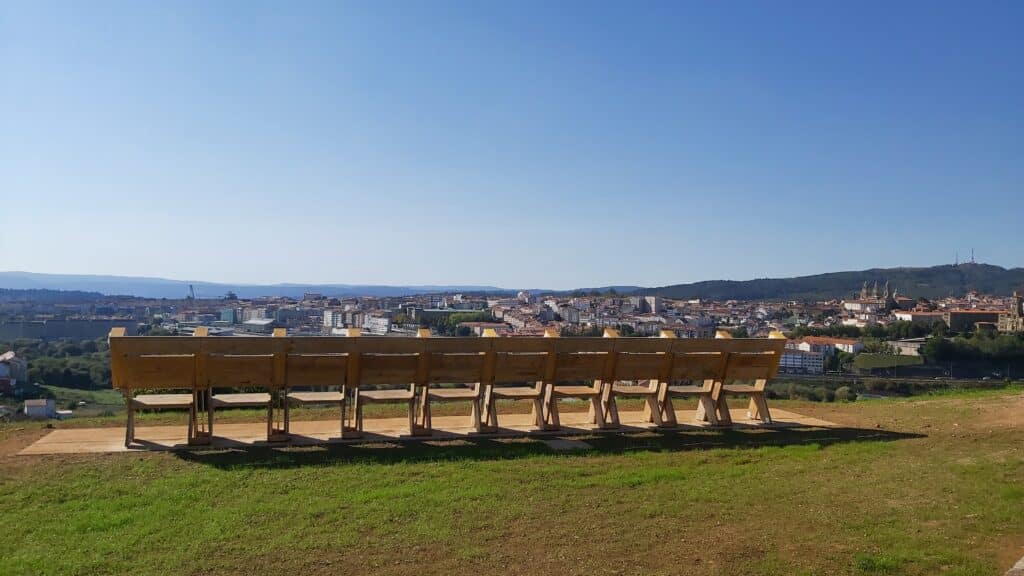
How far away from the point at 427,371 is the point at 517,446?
138 cm

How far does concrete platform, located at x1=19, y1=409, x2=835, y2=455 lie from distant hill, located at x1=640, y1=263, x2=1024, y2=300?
294 ft

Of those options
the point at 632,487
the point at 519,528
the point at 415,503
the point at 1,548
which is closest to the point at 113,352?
the point at 1,548

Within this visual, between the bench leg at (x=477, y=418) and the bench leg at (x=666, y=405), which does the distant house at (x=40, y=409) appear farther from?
the bench leg at (x=666, y=405)

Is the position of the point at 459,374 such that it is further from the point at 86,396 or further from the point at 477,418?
the point at 86,396

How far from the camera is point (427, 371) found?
8469 mm

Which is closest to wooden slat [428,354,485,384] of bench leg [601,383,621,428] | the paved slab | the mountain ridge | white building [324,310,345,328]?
the paved slab

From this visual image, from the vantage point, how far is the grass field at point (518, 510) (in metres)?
4.38

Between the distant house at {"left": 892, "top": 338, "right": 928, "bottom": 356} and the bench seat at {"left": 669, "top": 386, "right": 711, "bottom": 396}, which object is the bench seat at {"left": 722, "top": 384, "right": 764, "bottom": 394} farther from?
→ the distant house at {"left": 892, "top": 338, "right": 928, "bottom": 356}

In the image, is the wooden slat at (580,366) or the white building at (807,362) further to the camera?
the white building at (807,362)

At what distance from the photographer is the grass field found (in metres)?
4.38

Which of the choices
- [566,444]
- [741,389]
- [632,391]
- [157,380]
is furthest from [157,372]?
[741,389]

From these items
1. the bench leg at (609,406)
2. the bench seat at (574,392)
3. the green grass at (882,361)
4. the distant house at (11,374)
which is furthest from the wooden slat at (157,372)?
the green grass at (882,361)

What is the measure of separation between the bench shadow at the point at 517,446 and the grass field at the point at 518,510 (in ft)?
0.18

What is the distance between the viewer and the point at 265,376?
791 cm
